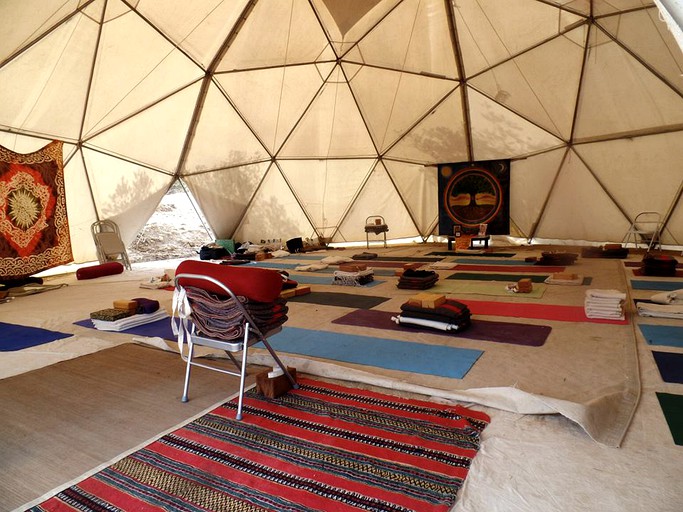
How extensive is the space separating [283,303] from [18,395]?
2230 mm

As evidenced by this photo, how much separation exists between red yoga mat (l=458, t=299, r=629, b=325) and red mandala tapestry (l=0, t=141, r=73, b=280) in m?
8.91

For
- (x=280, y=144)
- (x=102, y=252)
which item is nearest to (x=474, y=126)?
(x=280, y=144)

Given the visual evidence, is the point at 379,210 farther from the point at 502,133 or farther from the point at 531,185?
the point at 531,185

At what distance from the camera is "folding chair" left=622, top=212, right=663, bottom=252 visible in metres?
10.8

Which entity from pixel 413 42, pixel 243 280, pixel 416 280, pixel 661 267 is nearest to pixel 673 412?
pixel 243 280

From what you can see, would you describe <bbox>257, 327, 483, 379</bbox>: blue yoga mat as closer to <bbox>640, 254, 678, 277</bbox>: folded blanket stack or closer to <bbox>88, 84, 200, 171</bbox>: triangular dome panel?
<bbox>640, 254, 678, 277</bbox>: folded blanket stack

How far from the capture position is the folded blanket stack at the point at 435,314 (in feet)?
15.9

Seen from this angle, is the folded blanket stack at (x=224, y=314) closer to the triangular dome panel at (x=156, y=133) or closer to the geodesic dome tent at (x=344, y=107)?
the geodesic dome tent at (x=344, y=107)

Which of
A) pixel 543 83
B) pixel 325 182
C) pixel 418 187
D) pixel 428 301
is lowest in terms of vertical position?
pixel 428 301

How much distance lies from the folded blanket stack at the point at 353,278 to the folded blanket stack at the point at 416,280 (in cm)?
73

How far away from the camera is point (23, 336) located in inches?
216

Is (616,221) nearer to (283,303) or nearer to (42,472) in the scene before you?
(283,303)

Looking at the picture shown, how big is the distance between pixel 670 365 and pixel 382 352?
234 centimetres

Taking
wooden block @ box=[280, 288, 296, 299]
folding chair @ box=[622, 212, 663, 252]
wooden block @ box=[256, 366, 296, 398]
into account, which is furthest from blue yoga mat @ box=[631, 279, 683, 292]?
wooden block @ box=[256, 366, 296, 398]
